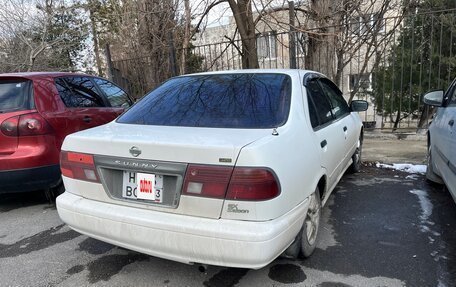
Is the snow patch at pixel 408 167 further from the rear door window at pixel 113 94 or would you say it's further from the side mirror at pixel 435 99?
the rear door window at pixel 113 94

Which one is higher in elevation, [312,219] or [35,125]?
[35,125]

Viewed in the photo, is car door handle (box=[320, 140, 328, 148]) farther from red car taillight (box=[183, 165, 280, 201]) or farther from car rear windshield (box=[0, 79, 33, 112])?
car rear windshield (box=[0, 79, 33, 112])

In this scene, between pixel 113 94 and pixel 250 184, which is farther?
pixel 113 94

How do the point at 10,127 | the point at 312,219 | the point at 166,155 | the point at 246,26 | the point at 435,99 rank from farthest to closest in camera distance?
the point at 246,26
the point at 435,99
the point at 10,127
the point at 312,219
the point at 166,155

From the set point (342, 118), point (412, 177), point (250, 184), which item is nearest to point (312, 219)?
A: point (250, 184)

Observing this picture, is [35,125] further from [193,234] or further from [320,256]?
[320,256]

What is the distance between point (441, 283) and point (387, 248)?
1.88ft

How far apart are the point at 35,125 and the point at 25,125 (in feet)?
0.30

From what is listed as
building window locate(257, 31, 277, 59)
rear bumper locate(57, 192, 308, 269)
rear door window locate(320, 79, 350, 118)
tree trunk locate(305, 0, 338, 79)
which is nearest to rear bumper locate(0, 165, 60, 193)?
rear bumper locate(57, 192, 308, 269)

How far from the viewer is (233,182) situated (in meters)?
2.20

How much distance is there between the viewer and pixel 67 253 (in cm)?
328

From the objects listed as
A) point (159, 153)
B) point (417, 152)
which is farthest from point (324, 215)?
point (417, 152)

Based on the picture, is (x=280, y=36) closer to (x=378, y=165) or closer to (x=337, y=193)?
(x=378, y=165)

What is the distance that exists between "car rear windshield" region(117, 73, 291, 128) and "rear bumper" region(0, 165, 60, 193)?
4.43 ft
